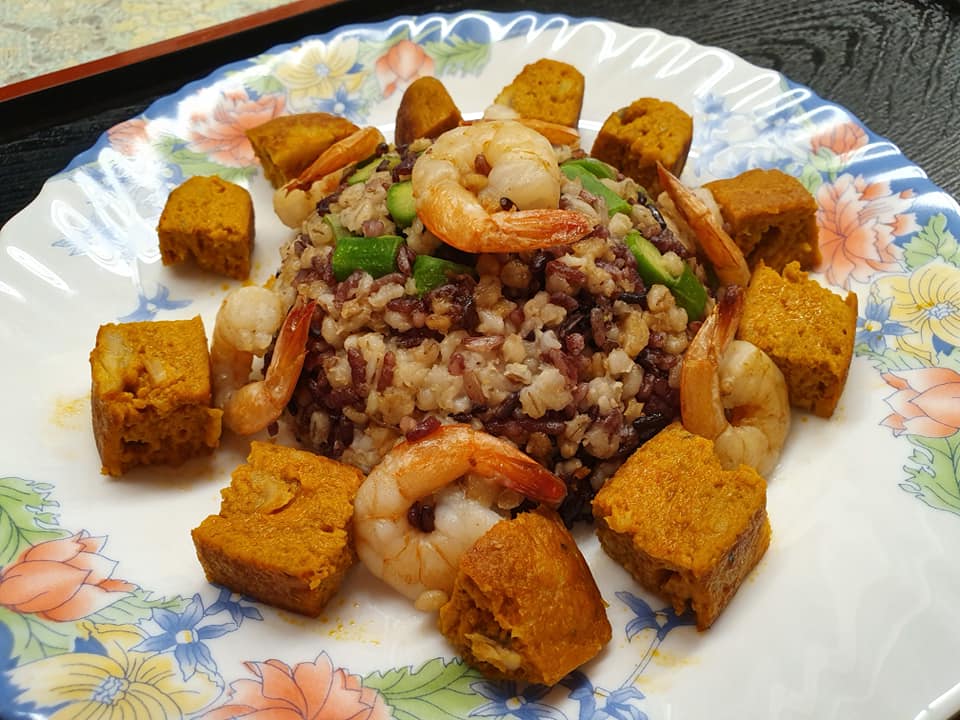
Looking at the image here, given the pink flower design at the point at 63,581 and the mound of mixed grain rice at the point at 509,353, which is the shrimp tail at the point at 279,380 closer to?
the mound of mixed grain rice at the point at 509,353

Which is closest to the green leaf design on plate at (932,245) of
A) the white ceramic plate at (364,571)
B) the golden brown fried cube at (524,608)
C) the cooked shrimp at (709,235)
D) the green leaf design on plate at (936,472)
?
the white ceramic plate at (364,571)

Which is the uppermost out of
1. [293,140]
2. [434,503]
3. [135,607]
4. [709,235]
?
[293,140]

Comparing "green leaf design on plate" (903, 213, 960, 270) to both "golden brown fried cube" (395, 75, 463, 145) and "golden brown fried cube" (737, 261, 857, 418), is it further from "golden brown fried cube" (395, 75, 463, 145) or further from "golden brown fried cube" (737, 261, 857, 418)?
"golden brown fried cube" (395, 75, 463, 145)

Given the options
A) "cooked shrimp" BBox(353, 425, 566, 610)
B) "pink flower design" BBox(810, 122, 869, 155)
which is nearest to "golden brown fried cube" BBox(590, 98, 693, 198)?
"pink flower design" BBox(810, 122, 869, 155)

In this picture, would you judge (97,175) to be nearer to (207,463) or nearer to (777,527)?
(207,463)

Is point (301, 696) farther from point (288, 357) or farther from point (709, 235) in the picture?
point (709, 235)

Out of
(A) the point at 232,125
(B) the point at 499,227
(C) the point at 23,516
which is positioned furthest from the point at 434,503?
(A) the point at 232,125
